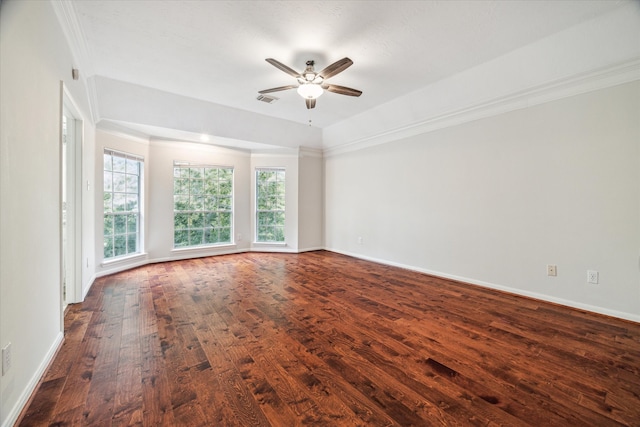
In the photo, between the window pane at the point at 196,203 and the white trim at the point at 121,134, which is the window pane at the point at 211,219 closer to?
the window pane at the point at 196,203

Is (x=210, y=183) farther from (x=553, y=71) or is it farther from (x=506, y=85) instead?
(x=553, y=71)

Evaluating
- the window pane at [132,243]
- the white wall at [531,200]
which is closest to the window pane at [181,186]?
the window pane at [132,243]

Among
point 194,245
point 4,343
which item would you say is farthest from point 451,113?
point 194,245

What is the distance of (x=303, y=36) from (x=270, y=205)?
13.3ft

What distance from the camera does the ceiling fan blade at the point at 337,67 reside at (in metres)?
2.59

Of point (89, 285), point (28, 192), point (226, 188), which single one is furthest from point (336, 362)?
point (226, 188)

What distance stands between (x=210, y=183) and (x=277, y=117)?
2021 mm

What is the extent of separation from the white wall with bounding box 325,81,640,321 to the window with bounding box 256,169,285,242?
8.21ft

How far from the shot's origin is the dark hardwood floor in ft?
4.73

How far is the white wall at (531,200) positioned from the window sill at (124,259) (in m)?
4.50

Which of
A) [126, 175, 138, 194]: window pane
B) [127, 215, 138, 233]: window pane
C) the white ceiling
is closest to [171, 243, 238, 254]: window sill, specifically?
[127, 215, 138, 233]: window pane

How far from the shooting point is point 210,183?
223 inches

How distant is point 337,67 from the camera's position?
2.69 m

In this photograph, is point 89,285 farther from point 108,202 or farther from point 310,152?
point 310,152
